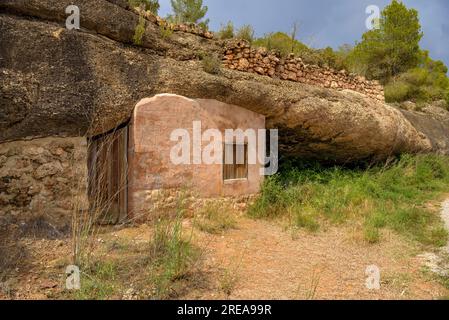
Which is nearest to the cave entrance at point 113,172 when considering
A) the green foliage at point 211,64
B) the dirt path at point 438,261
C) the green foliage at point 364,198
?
the green foliage at point 211,64

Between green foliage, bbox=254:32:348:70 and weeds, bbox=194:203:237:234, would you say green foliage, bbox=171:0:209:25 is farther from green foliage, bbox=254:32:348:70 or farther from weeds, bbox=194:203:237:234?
weeds, bbox=194:203:237:234

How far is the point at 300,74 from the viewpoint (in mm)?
7281

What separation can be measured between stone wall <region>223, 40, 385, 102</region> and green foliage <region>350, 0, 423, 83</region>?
9428mm

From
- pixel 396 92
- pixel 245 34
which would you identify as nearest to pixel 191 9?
pixel 245 34

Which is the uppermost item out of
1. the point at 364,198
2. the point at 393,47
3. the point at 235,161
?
the point at 393,47

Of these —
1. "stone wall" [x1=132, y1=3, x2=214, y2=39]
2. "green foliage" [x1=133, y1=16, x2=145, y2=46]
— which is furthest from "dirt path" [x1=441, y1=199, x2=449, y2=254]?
"green foliage" [x1=133, y1=16, x2=145, y2=46]

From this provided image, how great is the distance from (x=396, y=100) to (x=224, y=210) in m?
11.7

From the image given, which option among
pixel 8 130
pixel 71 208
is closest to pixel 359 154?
pixel 71 208

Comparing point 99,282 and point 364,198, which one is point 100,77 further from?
point 364,198

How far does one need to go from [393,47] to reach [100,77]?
1628 centimetres

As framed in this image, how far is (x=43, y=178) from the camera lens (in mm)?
4477

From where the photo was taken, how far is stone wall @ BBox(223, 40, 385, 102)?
647 centimetres

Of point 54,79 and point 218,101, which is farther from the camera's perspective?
point 218,101
